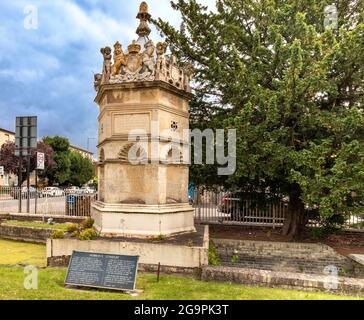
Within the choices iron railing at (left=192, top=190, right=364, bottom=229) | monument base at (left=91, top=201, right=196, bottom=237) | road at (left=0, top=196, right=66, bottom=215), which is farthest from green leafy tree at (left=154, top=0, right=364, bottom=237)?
road at (left=0, top=196, right=66, bottom=215)

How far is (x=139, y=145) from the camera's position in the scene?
10195 millimetres

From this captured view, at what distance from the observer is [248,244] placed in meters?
12.1

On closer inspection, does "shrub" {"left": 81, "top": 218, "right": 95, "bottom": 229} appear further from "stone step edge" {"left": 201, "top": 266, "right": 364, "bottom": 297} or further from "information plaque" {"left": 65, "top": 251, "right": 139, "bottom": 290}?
"stone step edge" {"left": 201, "top": 266, "right": 364, "bottom": 297}

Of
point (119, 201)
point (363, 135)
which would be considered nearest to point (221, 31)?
point (363, 135)

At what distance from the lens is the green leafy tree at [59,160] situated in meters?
55.5

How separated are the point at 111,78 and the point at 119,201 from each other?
3.54 m

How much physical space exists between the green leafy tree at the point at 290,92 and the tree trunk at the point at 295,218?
0.13 ft

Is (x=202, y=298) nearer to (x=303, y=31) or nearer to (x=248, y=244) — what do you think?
(x=248, y=244)

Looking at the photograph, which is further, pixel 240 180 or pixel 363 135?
pixel 240 180

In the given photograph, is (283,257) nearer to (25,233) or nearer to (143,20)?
(143,20)

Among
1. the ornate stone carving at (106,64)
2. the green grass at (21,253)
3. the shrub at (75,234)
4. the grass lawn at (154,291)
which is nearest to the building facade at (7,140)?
the green grass at (21,253)

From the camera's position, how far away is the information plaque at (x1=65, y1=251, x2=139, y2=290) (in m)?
7.19

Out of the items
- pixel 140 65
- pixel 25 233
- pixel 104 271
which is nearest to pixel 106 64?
pixel 140 65

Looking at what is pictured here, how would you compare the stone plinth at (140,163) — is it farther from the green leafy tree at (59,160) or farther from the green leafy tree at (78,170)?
the green leafy tree at (78,170)
